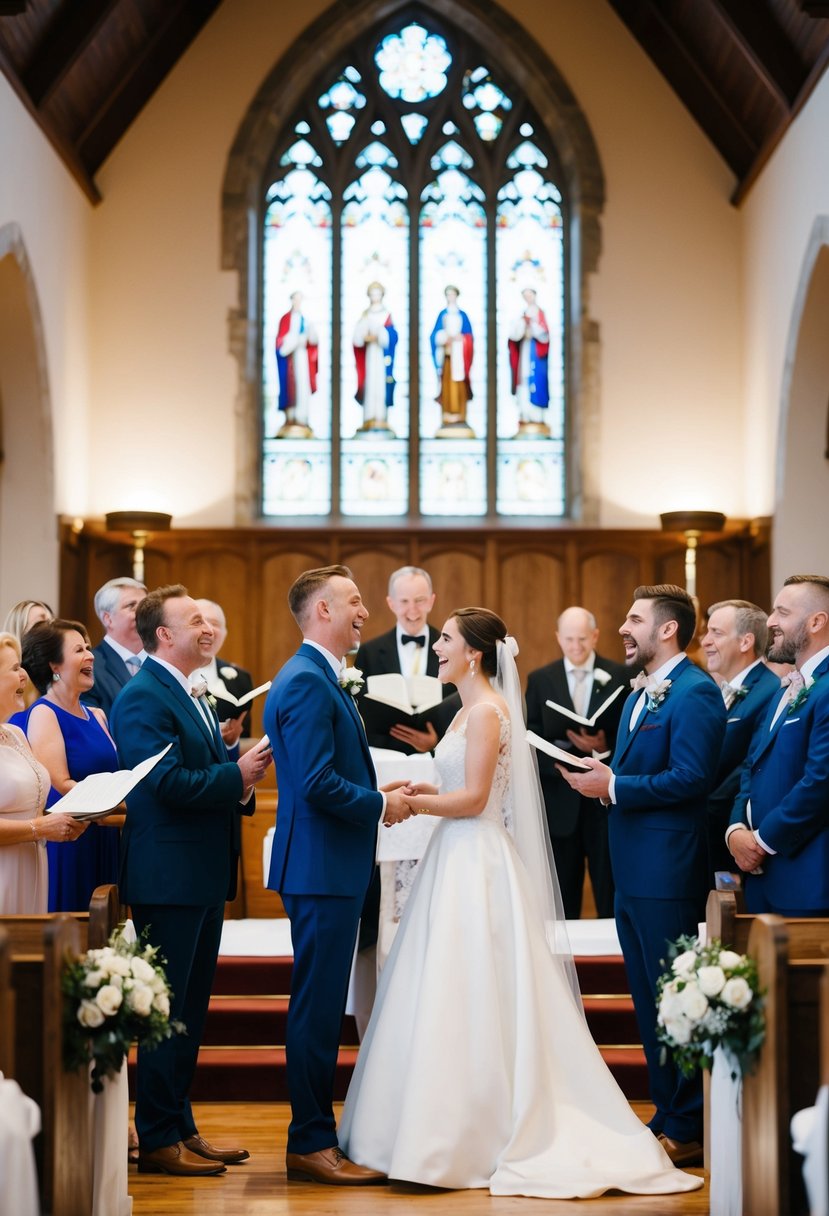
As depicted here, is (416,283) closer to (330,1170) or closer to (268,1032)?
(268,1032)

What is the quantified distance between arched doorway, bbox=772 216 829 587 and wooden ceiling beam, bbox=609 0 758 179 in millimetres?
1557

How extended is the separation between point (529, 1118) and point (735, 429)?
692cm

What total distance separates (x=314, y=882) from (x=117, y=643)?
1.98m

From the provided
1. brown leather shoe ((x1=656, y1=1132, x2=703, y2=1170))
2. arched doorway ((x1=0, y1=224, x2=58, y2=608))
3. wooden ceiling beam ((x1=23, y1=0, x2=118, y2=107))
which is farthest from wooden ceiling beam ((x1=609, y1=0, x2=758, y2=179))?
brown leather shoe ((x1=656, y1=1132, x2=703, y2=1170))

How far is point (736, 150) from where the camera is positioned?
1015 cm

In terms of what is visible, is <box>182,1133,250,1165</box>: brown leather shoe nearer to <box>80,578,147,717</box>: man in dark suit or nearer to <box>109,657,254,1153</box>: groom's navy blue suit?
<box>109,657,254,1153</box>: groom's navy blue suit

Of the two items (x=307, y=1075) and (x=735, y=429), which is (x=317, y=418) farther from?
(x=307, y=1075)

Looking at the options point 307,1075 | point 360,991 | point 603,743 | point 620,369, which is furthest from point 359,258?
point 307,1075

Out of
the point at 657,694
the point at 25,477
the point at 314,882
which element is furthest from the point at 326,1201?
the point at 25,477

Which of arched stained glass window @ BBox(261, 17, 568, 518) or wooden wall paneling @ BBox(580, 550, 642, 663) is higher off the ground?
arched stained glass window @ BBox(261, 17, 568, 518)

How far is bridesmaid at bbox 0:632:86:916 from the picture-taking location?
4.38 meters

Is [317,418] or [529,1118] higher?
[317,418]

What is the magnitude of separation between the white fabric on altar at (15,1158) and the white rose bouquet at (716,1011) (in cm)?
155

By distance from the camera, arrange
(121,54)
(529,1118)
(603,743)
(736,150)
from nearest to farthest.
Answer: (529,1118) → (603,743) → (121,54) → (736,150)
